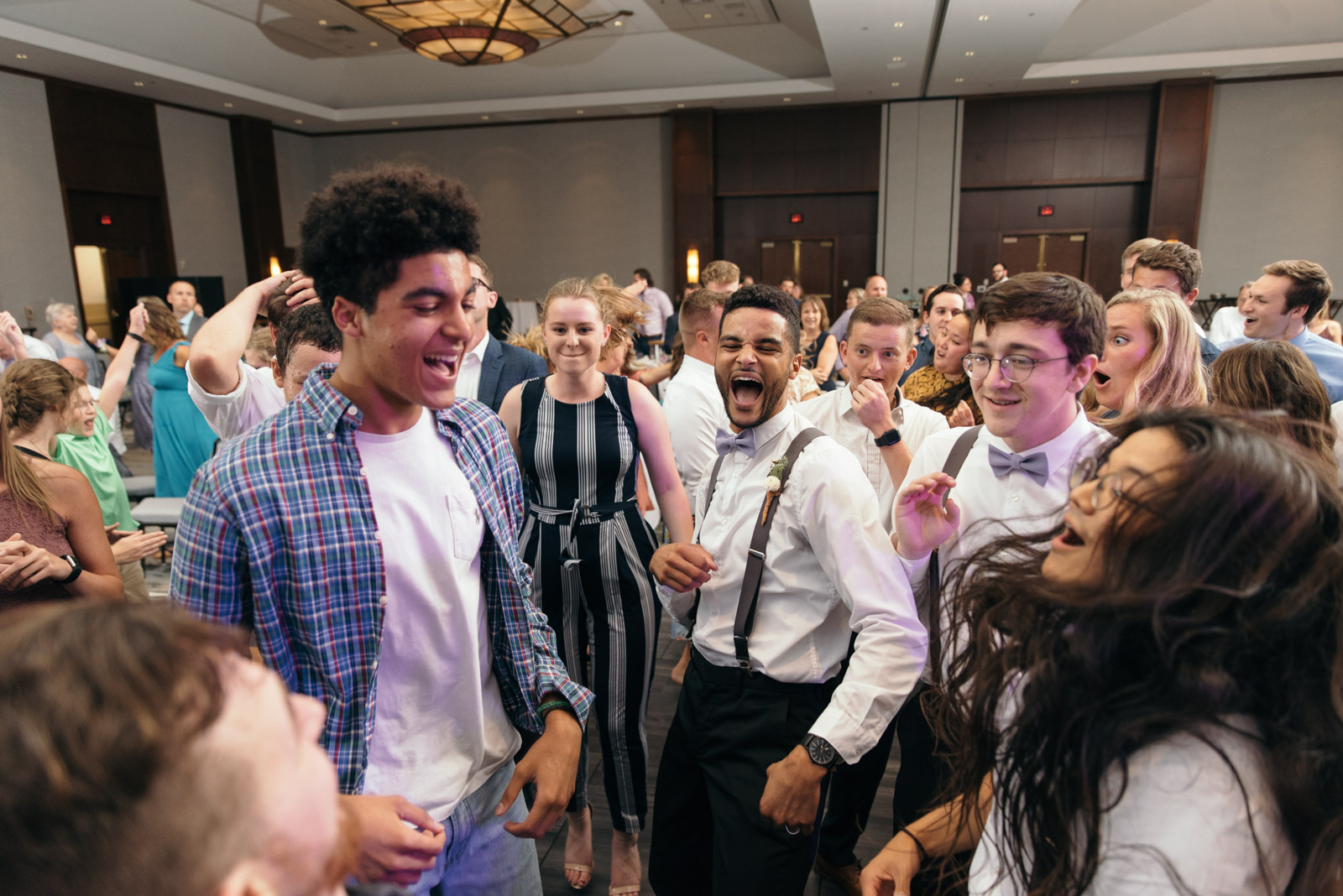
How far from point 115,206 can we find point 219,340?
13.1 meters

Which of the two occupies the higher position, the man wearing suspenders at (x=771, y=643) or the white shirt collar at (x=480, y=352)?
the white shirt collar at (x=480, y=352)

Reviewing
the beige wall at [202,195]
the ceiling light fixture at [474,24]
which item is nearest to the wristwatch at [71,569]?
the ceiling light fixture at [474,24]

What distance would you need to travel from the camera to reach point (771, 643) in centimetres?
170

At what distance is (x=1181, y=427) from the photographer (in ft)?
2.86

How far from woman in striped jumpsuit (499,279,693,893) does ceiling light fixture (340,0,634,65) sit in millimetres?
7097

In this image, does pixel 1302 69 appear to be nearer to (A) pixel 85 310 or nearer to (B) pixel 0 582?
(B) pixel 0 582

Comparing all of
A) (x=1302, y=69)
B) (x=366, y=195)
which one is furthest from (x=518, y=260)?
(x=366, y=195)

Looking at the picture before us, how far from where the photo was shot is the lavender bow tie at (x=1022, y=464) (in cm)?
A: 170

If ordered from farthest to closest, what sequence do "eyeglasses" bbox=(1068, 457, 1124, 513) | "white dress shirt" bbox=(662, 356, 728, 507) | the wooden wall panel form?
the wooden wall panel < "white dress shirt" bbox=(662, 356, 728, 507) < "eyeglasses" bbox=(1068, 457, 1124, 513)

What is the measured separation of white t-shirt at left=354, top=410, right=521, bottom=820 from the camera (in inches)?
46.8

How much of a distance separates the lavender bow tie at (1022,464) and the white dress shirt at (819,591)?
33 centimetres

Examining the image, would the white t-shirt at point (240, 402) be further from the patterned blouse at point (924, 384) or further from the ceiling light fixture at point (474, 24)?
the ceiling light fixture at point (474, 24)

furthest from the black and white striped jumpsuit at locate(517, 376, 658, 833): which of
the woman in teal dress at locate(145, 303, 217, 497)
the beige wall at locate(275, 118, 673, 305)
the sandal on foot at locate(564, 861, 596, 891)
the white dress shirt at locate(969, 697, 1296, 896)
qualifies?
the beige wall at locate(275, 118, 673, 305)

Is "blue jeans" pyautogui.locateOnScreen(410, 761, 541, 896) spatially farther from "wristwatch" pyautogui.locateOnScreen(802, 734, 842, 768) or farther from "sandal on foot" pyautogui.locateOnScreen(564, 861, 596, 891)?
"sandal on foot" pyautogui.locateOnScreen(564, 861, 596, 891)
